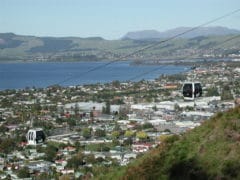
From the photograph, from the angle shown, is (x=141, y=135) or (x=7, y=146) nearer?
(x=7, y=146)

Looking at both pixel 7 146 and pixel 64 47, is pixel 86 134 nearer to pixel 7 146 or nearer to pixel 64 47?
pixel 7 146

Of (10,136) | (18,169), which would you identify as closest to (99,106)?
(10,136)

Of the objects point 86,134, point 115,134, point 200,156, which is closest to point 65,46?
point 86,134

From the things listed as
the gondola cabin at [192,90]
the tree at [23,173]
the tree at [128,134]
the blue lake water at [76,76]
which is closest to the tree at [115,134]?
the tree at [128,134]

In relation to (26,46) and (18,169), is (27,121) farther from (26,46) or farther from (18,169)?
(26,46)

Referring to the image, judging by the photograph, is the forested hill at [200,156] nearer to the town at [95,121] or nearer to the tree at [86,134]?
the town at [95,121]

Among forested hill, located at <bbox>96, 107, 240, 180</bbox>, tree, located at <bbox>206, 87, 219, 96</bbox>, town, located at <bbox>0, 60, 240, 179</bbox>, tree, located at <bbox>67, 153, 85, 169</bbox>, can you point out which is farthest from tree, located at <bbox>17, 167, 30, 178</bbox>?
tree, located at <bbox>206, 87, 219, 96</bbox>
